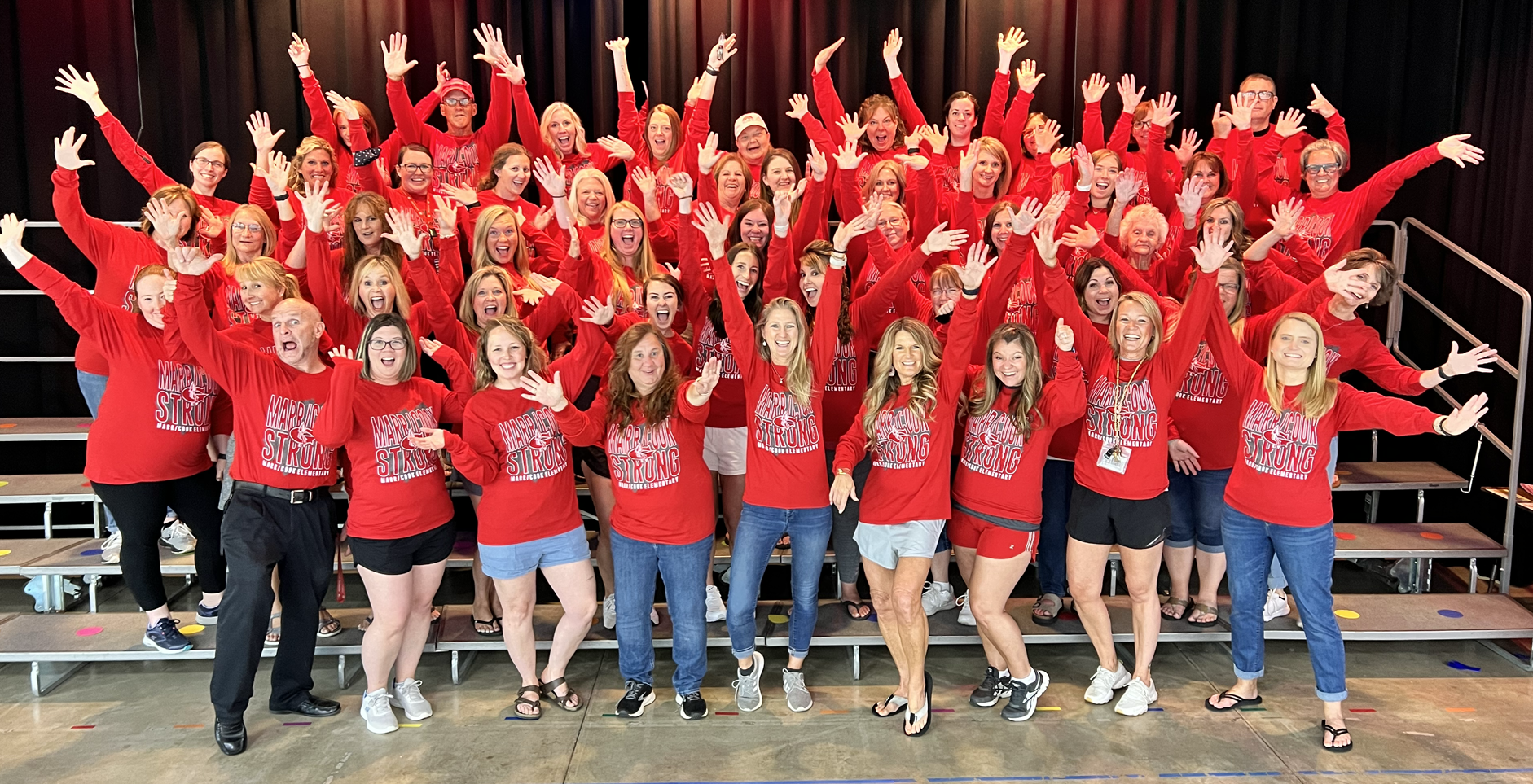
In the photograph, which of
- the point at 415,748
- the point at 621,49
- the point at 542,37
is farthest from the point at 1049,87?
the point at 415,748

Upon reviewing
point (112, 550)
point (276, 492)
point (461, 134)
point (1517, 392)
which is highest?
point (461, 134)

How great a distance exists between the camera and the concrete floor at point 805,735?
3.57m

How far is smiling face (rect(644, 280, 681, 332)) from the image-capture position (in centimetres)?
397

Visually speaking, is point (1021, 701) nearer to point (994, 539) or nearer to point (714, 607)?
point (994, 539)

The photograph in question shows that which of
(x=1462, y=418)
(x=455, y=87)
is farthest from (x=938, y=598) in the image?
(x=455, y=87)

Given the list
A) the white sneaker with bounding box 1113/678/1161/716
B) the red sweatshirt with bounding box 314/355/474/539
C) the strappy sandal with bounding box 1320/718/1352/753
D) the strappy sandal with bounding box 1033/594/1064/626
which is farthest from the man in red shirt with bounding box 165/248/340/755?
the strappy sandal with bounding box 1320/718/1352/753

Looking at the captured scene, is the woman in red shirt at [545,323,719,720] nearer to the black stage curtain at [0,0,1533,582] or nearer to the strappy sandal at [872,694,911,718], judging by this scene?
the strappy sandal at [872,694,911,718]

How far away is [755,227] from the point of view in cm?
443

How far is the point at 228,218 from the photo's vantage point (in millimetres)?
4637

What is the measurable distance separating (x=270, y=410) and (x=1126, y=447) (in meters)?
3.06

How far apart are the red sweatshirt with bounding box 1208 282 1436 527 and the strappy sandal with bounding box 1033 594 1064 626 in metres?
0.95

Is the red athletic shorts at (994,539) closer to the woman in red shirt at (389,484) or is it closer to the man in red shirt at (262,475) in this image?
the woman in red shirt at (389,484)

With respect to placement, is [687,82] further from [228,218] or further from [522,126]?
[228,218]

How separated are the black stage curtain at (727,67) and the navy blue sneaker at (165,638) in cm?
262
